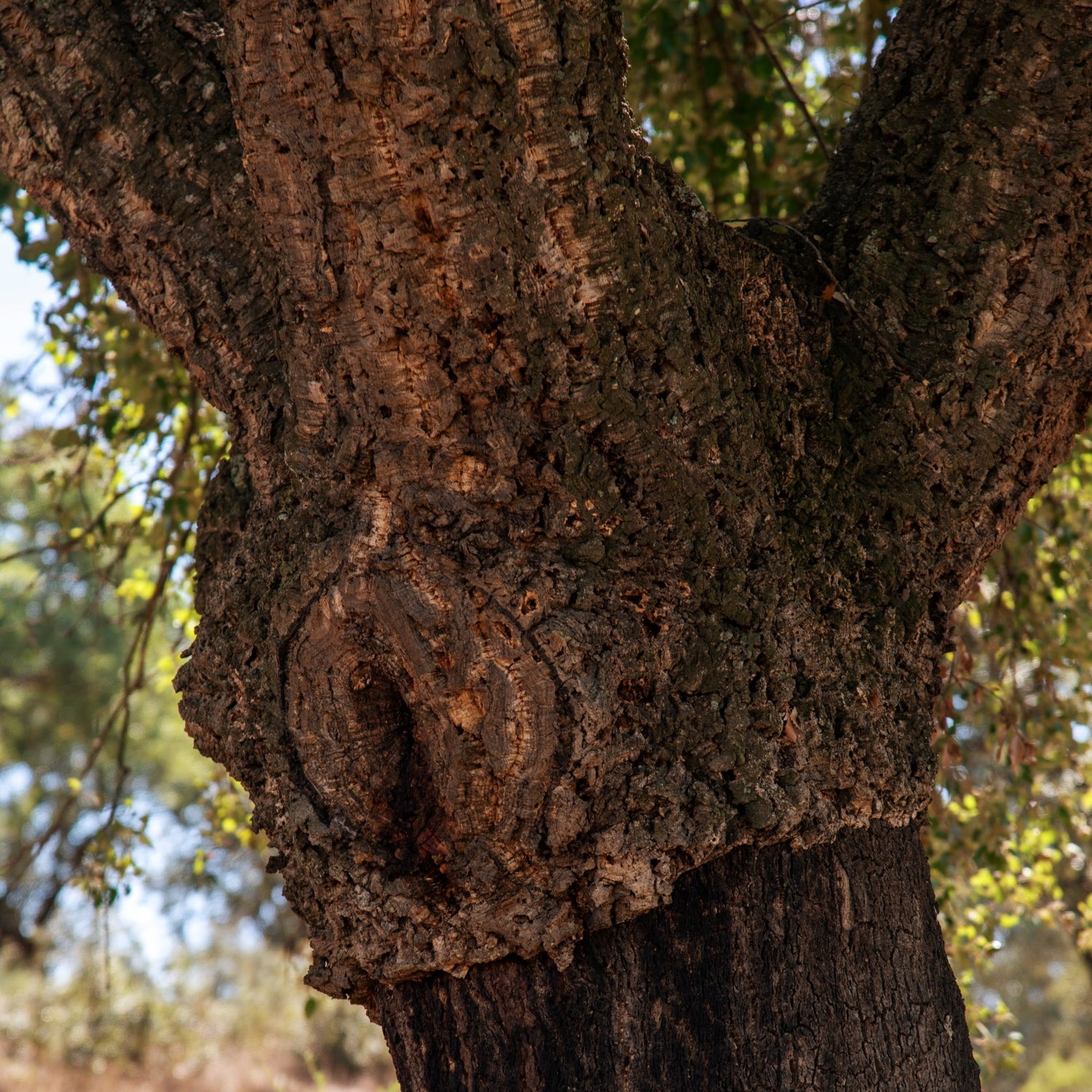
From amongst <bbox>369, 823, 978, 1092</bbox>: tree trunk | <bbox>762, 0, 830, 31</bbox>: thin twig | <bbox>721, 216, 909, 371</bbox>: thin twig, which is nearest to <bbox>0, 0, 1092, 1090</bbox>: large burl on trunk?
<bbox>369, 823, 978, 1092</bbox>: tree trunk

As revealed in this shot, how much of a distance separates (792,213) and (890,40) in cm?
155

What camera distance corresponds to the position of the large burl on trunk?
1.60 m

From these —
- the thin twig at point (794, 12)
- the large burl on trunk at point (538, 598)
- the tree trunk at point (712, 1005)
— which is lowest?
the tree trunk at point (712, 1005)

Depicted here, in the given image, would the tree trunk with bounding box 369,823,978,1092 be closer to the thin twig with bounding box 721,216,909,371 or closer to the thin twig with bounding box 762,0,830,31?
the thin twig with bounding box 721,216,909,371

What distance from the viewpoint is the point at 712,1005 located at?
5.45 ft

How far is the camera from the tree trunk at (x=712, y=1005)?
165 centimetres

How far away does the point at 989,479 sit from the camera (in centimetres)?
203

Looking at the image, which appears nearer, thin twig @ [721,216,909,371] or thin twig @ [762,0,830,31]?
thin twig @ [721,216,909,371]

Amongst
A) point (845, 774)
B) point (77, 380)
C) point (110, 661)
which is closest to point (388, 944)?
point (845, 774)

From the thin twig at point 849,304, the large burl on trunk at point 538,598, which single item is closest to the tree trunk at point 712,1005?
the large burl on trunk at point 538,598

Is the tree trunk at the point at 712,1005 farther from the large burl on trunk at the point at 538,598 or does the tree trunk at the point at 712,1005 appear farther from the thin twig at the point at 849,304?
the thin twig at the point at 849,304

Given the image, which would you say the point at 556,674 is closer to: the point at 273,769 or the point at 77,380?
the point at 273,769

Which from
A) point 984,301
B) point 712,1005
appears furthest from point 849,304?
point 712,1005

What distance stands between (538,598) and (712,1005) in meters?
0.70
